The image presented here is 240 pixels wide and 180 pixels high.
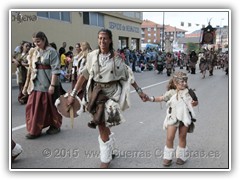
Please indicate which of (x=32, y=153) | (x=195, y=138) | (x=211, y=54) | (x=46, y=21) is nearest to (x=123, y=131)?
(x=195, y=138)

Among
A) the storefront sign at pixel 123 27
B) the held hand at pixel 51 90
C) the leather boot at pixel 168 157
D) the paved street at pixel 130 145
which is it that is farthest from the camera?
the storefront sign at pixel 123 27

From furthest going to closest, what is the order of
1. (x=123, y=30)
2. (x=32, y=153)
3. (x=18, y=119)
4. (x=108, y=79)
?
(x=123, y=30)
(x=18, y=119)
(x=32, y=153)
(x=108, y=79)

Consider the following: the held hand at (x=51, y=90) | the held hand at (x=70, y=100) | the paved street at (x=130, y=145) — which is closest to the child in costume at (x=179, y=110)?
the paved street at (x=130, y=145)

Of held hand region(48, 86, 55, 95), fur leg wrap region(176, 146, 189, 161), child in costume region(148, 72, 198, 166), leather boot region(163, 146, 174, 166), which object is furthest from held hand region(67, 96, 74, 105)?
fur leg wrap region(176, 146, 189, 161)

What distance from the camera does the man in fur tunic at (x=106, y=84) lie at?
4.35 m

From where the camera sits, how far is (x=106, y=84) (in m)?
4.39

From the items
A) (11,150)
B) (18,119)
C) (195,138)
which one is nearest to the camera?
(11,150)

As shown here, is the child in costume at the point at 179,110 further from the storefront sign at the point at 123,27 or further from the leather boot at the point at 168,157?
the storefront sign at the point at 123,27

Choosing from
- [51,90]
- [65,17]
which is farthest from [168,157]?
[65,17]

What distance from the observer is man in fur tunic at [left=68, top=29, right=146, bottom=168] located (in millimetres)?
4352

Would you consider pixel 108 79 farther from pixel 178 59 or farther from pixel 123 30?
pixel 178 59

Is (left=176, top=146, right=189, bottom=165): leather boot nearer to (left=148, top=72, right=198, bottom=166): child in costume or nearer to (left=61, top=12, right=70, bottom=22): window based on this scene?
(left=148, top=72, right=198, bottom=166): child in costume

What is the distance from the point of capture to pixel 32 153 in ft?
17.2
